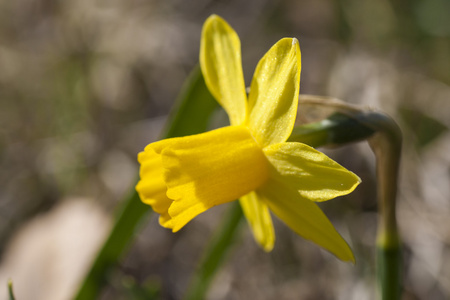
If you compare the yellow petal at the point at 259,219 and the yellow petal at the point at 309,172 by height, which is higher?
the yellow petal at the point at 309,172

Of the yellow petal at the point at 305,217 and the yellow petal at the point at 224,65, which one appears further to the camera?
the yellow petal at the point at 224,65

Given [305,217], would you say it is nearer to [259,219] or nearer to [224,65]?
[259,219]

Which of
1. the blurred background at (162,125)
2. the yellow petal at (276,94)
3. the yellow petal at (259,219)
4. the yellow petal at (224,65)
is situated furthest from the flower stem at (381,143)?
the blurred background at (162,125)

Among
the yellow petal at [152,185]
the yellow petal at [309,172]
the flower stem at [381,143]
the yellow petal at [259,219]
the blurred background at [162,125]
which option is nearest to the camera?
the yellow petal at [309,172]

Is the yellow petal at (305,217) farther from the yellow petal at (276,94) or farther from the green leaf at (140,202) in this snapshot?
the green leaf at (140,202)

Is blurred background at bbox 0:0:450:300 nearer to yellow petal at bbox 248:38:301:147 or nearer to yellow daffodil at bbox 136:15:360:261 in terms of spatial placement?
yellow daffodil at bbox 136:15:360:261

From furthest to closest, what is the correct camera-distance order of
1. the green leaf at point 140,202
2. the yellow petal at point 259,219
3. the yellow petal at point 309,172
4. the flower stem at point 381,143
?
the green leaf at point 140,202, the yellow petal at point 259,219, the flower stem at point 381,143, the yellow petal at point 309,172
